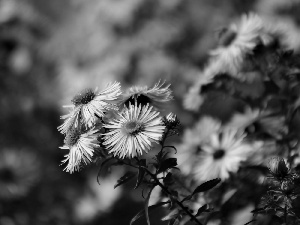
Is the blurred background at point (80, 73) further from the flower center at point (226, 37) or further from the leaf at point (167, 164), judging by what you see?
the leaf at point (167, 164)

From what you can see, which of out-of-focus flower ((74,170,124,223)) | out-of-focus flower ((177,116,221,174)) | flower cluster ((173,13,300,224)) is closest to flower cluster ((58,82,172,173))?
flower cluster ((173,13,300,224))

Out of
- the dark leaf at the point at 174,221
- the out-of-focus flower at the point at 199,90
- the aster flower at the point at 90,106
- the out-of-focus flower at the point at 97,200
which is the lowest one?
the dark leaf at the point at 174,221

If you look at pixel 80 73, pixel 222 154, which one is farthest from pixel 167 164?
pixel 80 73

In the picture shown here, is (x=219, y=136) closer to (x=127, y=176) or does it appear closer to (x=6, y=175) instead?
(x=127, y=176)

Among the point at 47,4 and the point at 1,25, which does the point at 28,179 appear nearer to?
the point at 1,25

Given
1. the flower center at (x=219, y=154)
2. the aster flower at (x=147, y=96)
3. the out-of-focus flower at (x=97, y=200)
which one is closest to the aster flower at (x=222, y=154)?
the flower center at (x=219, y=154)

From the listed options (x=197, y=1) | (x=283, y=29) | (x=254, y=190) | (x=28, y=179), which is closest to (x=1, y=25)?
(x=28, y=179)
